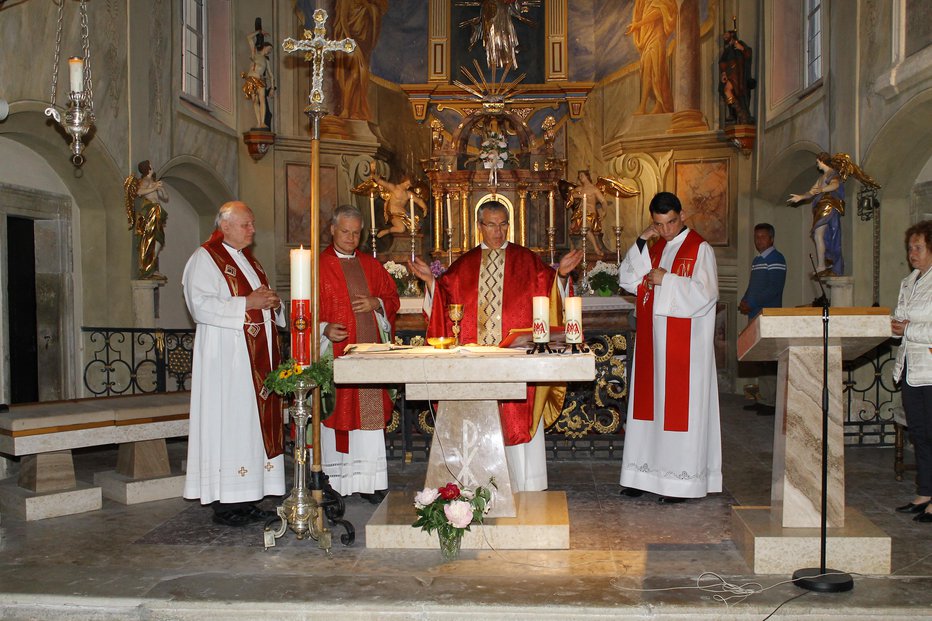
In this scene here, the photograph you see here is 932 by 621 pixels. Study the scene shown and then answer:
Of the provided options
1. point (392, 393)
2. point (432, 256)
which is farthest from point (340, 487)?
point (432, 256)

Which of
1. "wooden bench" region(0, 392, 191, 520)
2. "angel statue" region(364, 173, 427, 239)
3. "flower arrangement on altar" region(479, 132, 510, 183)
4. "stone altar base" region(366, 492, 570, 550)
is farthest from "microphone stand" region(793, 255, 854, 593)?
"angel statue" region(364, 173, 427, 239)

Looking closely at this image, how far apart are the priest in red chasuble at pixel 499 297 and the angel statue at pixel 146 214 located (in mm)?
4895

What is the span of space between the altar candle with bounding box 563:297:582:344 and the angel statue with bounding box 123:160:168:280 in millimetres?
6155

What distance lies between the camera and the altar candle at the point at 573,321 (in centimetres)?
450

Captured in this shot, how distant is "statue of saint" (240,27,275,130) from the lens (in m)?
12.1

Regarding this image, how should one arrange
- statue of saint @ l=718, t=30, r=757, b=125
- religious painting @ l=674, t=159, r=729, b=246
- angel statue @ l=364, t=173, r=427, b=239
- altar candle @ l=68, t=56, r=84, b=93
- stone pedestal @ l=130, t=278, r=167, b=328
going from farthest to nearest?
angel statue @ l=364, t=173, r=427, b=239 < religious painting @ l=674, t=159, r=729, b=246 < statue of saint @ l=718, t=30, r=757, b=125 < stone pedestal @ l=130, t=278, r=167, b=328 < altar candle @ l=68, t=56, r=84, b=93

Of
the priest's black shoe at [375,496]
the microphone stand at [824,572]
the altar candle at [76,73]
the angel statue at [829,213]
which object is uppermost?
the altar candle at [76,73]

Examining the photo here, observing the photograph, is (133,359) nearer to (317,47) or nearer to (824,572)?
(317,47)

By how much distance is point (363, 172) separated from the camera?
13.3m

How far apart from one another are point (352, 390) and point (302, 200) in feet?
24.2

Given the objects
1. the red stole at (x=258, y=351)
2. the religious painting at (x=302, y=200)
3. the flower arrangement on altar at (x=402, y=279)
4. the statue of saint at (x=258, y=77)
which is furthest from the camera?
the religious painting at (x=302, y=200)

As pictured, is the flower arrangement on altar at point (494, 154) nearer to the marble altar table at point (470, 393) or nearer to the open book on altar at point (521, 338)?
the open book on altar at point (521, 338)

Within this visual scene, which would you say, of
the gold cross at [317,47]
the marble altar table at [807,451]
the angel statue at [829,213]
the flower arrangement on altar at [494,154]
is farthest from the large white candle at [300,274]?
the flower arrangement on altar at [494,154]

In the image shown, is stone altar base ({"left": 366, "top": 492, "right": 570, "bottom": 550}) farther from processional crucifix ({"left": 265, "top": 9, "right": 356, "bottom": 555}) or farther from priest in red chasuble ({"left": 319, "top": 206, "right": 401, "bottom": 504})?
priest in red chasuble ({"left": 319, "top": 206, "right": 401, "bottom": 504})
